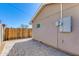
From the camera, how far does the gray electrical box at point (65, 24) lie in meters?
4.71

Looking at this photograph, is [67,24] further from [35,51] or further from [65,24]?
[35,51]

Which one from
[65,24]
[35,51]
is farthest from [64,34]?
[35,51]

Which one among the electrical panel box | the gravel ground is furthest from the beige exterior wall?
the gravel ground

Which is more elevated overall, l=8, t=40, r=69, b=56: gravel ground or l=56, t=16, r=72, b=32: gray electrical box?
l=56, t=16, r=72, b=32: gray electrical box

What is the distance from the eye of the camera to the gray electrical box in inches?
185

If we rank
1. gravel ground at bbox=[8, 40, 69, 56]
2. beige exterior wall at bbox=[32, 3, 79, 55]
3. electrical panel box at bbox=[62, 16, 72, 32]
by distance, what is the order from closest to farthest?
1. beige exterior wall at bbox=[32, 3, 79, 55]
2. electrical panel box at bbox=[62, 16, 72, 32]
3. gravel ground at bbox=[8, 40, 69, 56]

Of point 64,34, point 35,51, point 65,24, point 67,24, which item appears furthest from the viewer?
point 35,51

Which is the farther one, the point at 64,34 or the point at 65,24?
the point at 64,34

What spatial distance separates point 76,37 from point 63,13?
127 centimetres

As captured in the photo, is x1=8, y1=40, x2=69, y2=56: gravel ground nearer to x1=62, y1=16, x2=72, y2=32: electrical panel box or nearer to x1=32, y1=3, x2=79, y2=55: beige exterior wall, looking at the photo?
x1=32, y1=3, x2=79, y2=55: beige exterior wall

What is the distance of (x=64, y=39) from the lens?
203 inches

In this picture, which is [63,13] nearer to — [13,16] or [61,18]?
[61,18]

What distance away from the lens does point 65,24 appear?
493 cm

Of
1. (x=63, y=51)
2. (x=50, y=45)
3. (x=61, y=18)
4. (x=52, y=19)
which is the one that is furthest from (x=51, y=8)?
(x=63, y=51)
